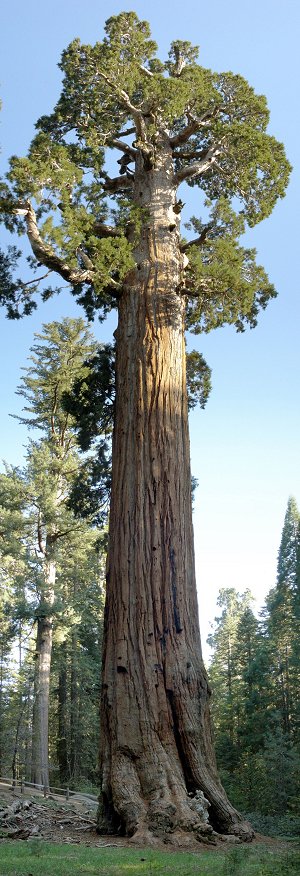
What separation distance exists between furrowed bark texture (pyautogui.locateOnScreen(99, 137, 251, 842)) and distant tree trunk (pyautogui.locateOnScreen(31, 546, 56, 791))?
1530 cm

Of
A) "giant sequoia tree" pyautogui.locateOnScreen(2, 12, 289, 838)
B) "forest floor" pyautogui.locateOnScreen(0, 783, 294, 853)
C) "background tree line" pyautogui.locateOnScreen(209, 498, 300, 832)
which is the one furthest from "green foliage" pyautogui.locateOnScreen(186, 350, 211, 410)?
"background tree line" pyautogui.locateOnScreen(209, 498, 300, 832)

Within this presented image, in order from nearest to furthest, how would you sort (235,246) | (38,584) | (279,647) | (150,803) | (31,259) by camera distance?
(150,803) → (235,246) → (31,259) → (38,584) → (279,647)

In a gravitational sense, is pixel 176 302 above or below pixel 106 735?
above

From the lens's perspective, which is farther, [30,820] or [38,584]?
[38,584]

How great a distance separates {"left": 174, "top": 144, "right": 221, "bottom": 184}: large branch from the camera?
1209 centimetres

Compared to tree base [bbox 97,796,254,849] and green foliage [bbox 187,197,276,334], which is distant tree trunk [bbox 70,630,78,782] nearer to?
green foliage [bbox 187,197,276,334]

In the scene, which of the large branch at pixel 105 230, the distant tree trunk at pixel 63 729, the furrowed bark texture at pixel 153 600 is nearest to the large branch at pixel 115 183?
the large branch at pixel 105 230

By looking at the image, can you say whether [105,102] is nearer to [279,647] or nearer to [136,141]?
[136,141]

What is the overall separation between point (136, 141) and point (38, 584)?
1628 centimetres

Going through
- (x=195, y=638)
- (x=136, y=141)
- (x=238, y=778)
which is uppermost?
(x=136, y=141)

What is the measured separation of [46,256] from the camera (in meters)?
10.1

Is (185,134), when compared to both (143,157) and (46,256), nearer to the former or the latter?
(143,157)

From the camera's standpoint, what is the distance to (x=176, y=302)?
1035 centimetres

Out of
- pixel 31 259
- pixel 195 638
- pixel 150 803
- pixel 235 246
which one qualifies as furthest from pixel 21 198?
pixel 150 803
